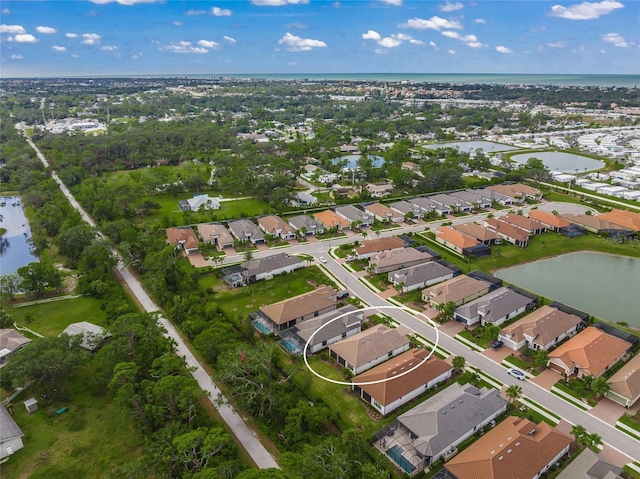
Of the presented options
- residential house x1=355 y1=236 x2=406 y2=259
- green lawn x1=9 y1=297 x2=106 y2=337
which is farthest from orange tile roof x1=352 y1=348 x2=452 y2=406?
green lawn x1=9 y1=297 x2=106 y2=337

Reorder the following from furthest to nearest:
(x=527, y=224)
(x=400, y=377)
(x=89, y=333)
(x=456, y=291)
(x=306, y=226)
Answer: (x=306, y=226), (x=527, y=224), (x=456, y=291), (x=89, y=333), (x=400, y=377)

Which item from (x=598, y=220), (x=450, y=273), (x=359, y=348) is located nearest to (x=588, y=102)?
(x=598, y=220)

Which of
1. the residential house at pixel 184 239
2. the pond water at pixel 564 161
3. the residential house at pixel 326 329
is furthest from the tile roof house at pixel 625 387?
the pond water at pixel 564 161

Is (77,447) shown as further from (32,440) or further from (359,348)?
(359,348)

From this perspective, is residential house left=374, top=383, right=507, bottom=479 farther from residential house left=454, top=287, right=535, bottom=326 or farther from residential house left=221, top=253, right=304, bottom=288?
residential house left=221, top=253, right=304, bottom=288

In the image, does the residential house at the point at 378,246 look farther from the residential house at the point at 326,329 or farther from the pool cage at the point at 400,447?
the pool cage at the point at 400,447

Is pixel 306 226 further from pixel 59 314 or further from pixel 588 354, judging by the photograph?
pixel 588 354

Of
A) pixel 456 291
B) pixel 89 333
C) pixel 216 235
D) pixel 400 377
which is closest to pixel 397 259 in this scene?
pixel 456 291
